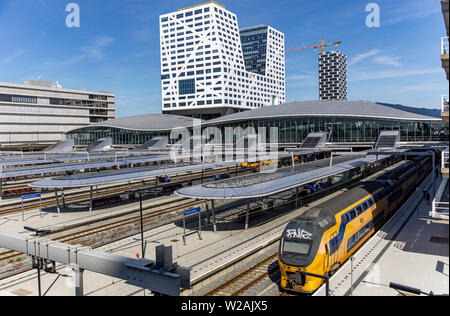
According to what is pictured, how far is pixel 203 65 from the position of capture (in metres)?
129

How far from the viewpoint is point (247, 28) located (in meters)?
187

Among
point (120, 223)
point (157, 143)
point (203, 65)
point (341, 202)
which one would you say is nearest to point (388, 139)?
point (341, 202)

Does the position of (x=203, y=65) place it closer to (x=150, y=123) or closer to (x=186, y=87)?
(x=186, y=87)

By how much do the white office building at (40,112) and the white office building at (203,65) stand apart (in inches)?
1193

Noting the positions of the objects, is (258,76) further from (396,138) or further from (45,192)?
(45,192)

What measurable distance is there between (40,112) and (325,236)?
10457 centimetres

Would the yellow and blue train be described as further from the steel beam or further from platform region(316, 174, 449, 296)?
the steel beam

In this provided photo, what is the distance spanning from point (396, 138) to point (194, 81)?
8518cm

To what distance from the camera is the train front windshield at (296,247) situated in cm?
1534

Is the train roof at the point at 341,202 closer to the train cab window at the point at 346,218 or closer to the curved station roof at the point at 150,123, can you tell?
the train cab window at the point at 346,218

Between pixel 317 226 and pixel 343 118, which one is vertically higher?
pixel 343 118

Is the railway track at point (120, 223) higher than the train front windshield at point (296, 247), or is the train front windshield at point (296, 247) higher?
the train front windshield at point (296, 247)

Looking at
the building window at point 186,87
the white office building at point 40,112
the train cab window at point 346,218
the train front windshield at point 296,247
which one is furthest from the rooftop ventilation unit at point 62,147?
the train front windshield at point 296,247
